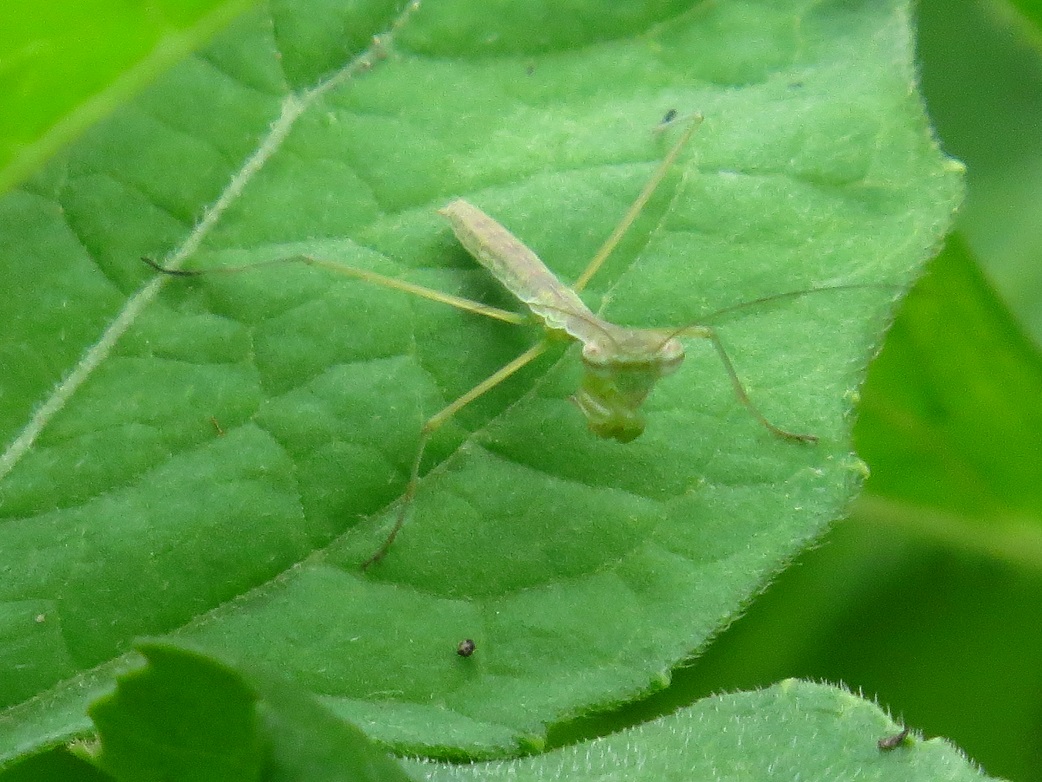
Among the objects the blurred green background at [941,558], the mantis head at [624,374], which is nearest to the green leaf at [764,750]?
the mantis head at [624,374]

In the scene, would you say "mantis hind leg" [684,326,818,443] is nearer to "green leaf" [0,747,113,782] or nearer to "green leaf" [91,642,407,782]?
"green leaf" [91,642,407,782]

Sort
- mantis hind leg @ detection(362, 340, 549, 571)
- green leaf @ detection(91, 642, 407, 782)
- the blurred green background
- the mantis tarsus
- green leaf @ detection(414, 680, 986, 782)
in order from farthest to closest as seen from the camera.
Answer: the blurred green background, the mantis tarsus, mantis hind leg @ detection(362, 340, 549, 571), green leaf @ detection(414, 680, 986, 782), green leaf @ detection(91, 642, 407, 782)

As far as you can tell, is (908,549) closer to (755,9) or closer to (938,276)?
(938,276)

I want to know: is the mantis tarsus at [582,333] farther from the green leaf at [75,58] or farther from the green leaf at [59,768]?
the green leaf at [59,768]

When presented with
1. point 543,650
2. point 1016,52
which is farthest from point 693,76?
point 1016,52

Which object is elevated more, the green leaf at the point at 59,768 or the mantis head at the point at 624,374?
the mantis head at the point at 624,374

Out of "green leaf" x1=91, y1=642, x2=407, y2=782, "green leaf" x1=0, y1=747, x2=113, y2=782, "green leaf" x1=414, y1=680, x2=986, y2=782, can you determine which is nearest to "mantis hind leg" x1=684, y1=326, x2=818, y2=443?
"green leaf" x1=414, y1=680, x2=986, y2=782
